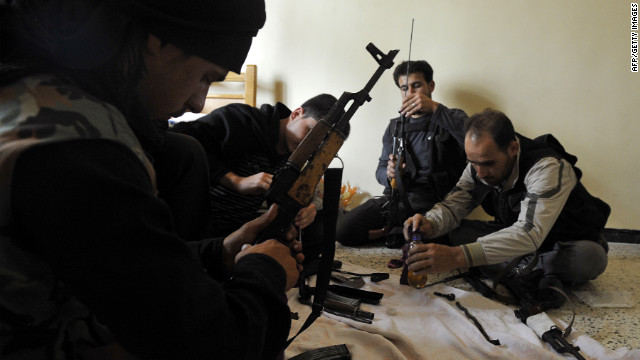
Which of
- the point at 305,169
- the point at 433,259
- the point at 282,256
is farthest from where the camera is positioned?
the point at 433,259

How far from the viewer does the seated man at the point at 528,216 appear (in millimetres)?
1588

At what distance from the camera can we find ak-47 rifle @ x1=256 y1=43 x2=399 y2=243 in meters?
1.00

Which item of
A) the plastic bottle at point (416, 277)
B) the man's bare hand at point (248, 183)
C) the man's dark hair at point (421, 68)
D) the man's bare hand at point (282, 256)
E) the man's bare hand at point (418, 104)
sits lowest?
the plastic bottle at point (416, 277)

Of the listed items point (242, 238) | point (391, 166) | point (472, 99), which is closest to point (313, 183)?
point (242, 238)

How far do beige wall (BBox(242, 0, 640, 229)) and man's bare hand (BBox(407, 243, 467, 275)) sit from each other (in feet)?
4.45

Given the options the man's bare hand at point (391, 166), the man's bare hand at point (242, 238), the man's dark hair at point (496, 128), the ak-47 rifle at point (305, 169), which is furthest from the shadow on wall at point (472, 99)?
the man's bare hand at point (242, 238)

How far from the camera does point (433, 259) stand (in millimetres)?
1536

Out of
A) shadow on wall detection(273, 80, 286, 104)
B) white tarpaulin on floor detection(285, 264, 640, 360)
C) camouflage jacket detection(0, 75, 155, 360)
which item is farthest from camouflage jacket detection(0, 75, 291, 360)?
shadow on wall detection(273, 80, 286, 104)

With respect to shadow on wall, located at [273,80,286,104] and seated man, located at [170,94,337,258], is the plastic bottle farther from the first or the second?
shadow on wall, located at [273,80,286,104]

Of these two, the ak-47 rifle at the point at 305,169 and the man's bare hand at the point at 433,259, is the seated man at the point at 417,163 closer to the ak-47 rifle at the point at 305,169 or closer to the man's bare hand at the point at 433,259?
the man's bare hand at the point at 433,259


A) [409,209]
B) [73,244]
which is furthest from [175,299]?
[409,209]

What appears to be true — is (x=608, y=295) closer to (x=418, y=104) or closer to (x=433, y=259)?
(x=433, y=259)

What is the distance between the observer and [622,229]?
2.50m

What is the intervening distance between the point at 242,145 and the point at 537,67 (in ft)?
6.17
